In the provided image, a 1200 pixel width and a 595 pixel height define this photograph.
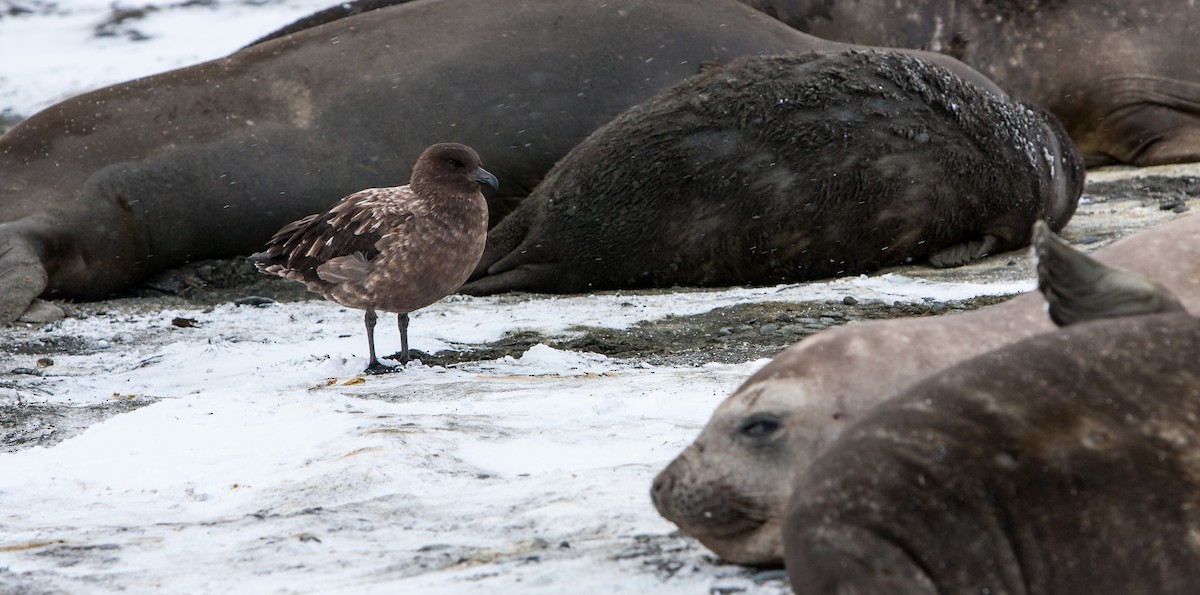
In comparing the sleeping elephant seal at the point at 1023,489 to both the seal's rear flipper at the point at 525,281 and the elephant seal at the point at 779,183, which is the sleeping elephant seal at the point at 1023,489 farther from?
the seal's rear flipper at the point at 525,281

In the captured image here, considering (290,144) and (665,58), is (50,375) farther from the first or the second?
(665,58)

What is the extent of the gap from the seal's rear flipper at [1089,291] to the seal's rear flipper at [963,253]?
397cm

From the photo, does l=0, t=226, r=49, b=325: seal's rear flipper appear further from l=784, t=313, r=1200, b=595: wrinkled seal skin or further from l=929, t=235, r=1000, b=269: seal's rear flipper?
l=784, t=313, r=1200, b=595: wrinkled seal skin

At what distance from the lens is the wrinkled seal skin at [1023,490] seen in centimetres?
150

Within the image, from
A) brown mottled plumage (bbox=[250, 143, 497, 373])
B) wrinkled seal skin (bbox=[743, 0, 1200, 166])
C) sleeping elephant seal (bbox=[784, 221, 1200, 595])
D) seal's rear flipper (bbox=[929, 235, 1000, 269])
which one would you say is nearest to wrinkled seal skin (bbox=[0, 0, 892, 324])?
seal's rear flipper (bbox=[929, 235, 1000, 269])

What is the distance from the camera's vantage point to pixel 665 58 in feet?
22.3

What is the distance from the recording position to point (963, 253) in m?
5.98

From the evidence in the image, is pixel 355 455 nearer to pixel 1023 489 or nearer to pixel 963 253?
pixel 1023 489

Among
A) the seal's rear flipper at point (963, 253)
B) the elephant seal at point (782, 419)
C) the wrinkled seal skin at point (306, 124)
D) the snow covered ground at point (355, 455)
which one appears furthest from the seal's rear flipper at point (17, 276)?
the elephant seal at point (782, 419)

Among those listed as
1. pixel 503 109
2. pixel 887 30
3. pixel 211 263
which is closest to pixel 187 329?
pixel 211 263

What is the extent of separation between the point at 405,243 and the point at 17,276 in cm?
229

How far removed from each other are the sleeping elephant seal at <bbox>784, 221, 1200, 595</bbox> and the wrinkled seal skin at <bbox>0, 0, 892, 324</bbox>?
5.11 meters

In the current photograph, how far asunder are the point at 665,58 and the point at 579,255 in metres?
1.40

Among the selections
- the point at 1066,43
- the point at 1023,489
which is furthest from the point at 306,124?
the point at 1023,489
